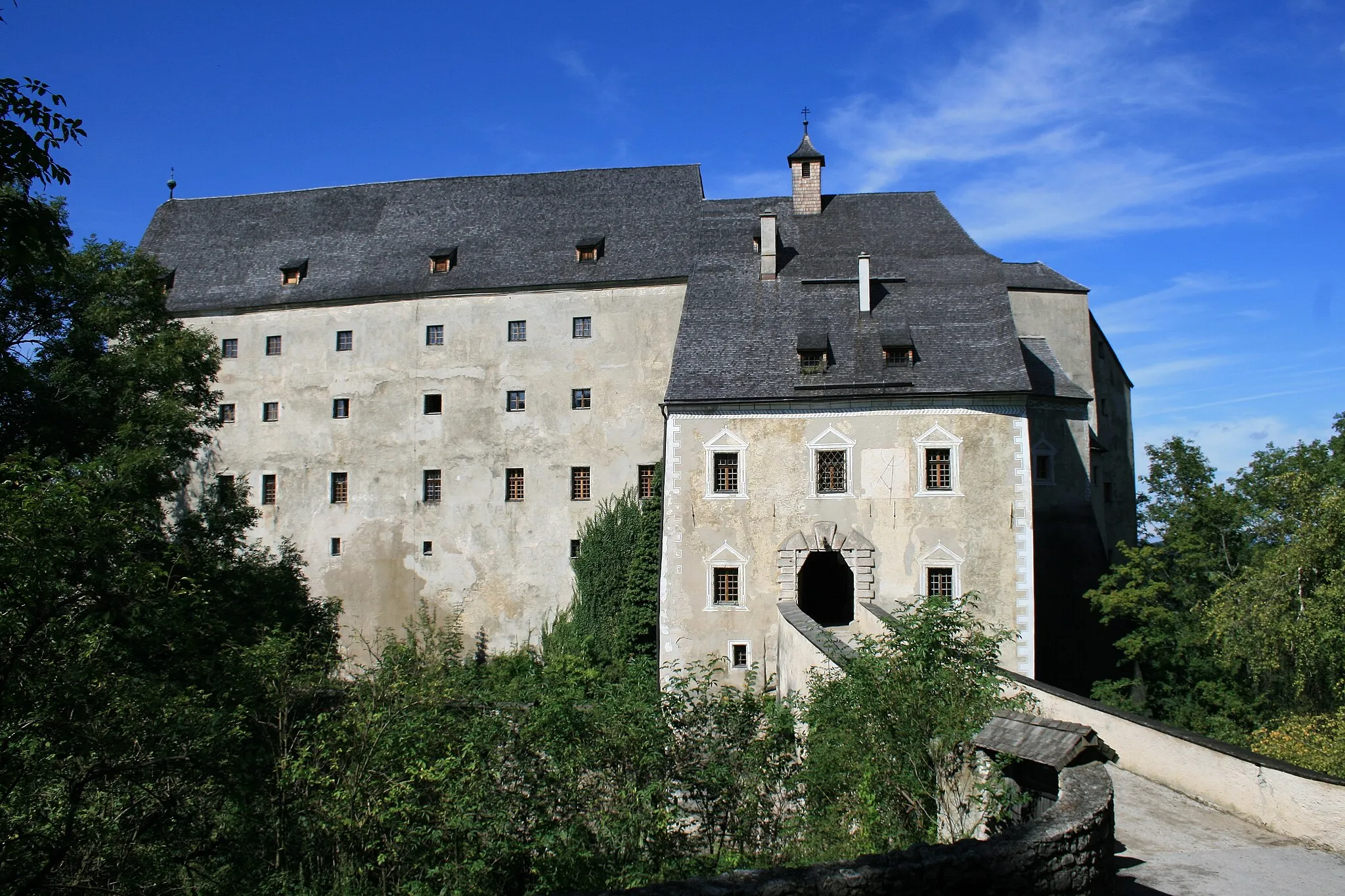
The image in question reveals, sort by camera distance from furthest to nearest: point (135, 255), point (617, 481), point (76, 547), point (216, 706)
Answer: point (617, 481)
point (135, 255)
point (216, 706)
point (76, 547)

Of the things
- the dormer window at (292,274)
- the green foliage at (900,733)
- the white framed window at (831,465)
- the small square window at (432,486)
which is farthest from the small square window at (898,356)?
the dormer window at (292,274)

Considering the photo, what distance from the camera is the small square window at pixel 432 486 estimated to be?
92.9ft

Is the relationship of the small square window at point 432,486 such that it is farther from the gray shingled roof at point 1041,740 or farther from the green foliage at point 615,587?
the gray shingled roof at point 1041,740

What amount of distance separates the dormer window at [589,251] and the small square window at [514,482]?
6421mm

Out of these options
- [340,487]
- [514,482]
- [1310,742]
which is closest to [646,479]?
[514,482]

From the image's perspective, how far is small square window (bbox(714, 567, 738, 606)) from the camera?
2175 cm

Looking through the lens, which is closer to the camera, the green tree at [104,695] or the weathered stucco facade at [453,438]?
the green tree at [104,695]

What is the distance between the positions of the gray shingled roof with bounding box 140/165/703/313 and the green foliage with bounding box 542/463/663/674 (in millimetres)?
6673

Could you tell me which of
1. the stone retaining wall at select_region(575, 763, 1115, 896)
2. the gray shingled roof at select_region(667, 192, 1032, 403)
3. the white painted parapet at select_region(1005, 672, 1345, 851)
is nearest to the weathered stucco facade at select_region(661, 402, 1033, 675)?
the gray shingled roof at select_region(667, 192, 1032, 403)

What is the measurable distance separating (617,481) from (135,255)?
1317 centimetres

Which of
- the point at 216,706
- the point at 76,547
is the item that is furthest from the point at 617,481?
the point at 76,547

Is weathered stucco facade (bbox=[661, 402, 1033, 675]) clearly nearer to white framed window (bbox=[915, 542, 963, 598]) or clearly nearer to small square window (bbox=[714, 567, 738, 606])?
white framed window (bbox=[915, 542, 963, 598])

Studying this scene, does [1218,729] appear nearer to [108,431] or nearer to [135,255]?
[108,431]

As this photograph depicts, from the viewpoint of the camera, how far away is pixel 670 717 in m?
12.3
